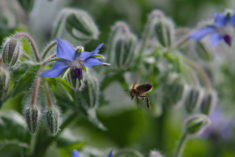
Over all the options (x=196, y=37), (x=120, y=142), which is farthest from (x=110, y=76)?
(x=120, y=142)

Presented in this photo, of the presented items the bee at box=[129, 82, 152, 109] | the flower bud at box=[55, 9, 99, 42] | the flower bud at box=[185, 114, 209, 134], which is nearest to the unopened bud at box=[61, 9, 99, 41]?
the flower bud at box=[55, 9, 99, 42]

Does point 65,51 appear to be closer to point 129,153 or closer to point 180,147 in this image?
point 129,153

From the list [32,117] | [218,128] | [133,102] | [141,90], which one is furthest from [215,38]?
[218,128]

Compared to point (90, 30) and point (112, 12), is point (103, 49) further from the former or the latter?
point (112, 12)

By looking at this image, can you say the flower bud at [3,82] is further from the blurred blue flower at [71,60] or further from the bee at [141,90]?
the bee at [141,90]

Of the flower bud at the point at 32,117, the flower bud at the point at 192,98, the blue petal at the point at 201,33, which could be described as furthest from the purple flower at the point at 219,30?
the flower bud at the point at 32,117
